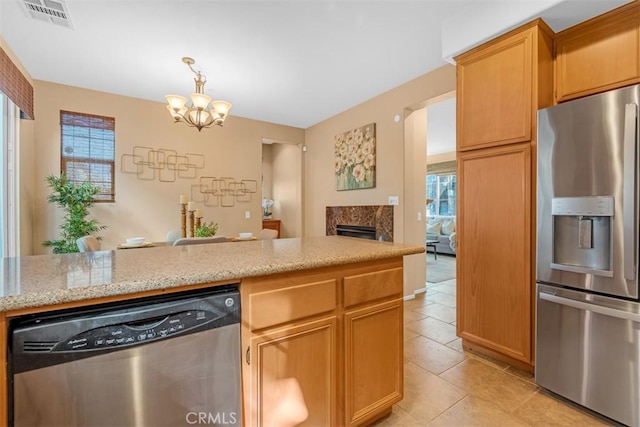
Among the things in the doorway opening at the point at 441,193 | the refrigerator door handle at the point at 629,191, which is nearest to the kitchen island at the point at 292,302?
the refrigerator door handle at the point at 629,191

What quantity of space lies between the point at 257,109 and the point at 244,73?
1.17 meters

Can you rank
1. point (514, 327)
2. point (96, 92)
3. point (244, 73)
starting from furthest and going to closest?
point (96, 92)
point (244, 73)
point (514, 327)

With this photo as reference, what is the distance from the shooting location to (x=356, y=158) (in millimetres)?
4188

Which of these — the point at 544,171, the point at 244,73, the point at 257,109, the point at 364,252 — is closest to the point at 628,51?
the point at 544,171

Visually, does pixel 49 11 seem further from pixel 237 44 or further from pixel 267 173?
pixel 267 173

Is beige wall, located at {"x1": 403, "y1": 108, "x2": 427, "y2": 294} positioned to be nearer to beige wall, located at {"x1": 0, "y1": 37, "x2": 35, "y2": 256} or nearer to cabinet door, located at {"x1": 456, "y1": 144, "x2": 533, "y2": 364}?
cabinet door, located at {"x1": 456, "y1": 144, "x2": 533, "y2": 364}

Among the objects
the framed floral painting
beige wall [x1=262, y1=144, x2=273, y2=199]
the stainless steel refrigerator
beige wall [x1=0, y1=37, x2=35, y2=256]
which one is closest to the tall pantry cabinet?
the stainless steel refrigerator

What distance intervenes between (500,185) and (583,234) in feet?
1.96

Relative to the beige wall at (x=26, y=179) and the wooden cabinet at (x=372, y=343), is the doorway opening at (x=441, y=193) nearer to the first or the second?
the wooden cabinet at (x=372, y=343)

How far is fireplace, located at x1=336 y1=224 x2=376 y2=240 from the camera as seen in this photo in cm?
397

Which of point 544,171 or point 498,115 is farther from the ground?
point 498,115

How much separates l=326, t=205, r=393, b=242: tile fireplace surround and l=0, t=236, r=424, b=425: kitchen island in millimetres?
2195

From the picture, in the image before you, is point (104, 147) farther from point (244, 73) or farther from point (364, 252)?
point (364, 252)

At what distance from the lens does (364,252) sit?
54.6 inches
